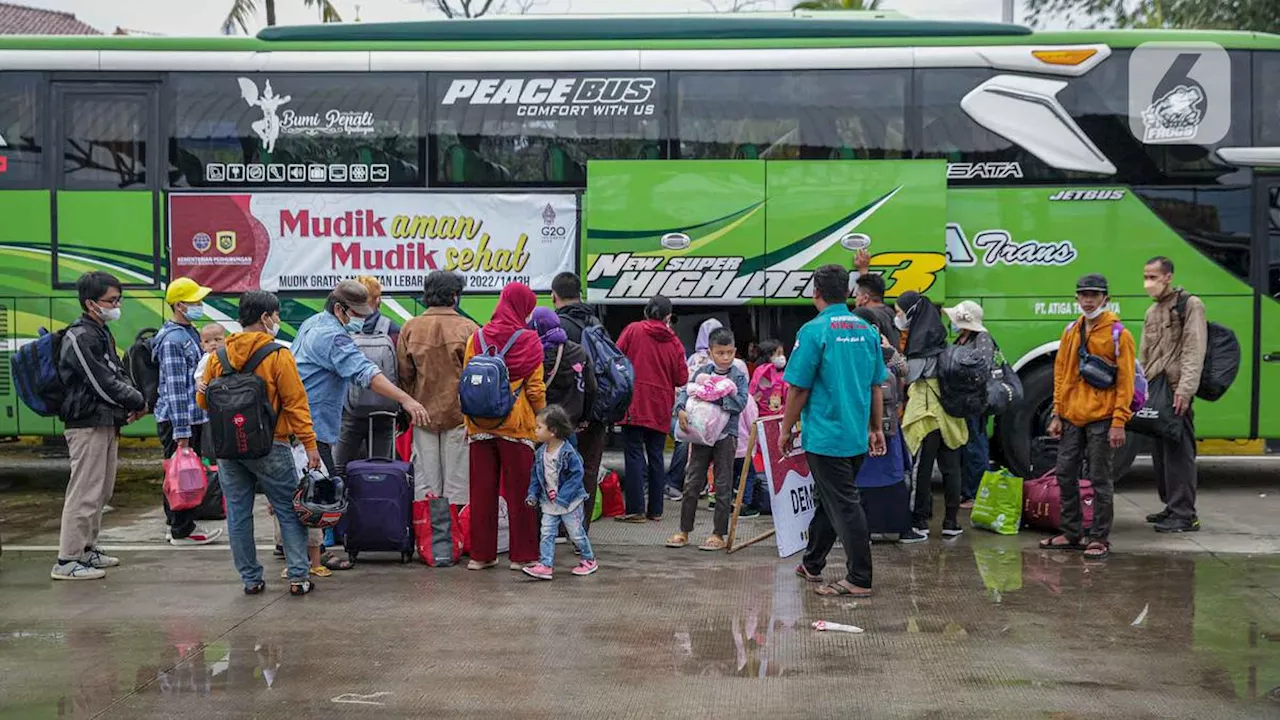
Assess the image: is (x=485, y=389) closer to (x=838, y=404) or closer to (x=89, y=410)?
(x=838, y=404)

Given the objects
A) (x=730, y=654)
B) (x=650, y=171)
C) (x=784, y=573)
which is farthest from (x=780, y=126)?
(x=730, y=654)

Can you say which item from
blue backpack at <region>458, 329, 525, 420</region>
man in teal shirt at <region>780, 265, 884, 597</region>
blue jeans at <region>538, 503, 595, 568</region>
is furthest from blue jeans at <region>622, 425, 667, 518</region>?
man in teal shirt at <region>780, 265, 884, 597</region>

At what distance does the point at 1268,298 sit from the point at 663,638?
745 centimetres

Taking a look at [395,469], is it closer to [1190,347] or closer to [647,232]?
[647,232]

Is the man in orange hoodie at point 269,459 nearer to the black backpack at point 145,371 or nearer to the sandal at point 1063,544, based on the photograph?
the black backpack at point 145,371

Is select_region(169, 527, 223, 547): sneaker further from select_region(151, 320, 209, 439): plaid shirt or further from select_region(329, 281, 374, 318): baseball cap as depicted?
select_region(329, 281, 374, 318): baseball cap

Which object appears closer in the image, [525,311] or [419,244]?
[525,311]

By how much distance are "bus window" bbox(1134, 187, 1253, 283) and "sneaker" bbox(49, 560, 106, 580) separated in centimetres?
898

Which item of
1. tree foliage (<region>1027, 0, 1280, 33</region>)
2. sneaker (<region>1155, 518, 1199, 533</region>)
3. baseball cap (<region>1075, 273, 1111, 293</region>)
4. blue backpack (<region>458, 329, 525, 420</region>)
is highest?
tree foliage (<region>1027, 0, 1280, 33</region>)

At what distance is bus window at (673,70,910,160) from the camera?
1170cm

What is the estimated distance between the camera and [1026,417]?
11.6 meters

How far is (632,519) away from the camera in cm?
1015

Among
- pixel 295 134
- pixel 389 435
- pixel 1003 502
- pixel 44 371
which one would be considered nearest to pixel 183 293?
pixel 44 371

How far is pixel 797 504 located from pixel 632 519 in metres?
1.92
